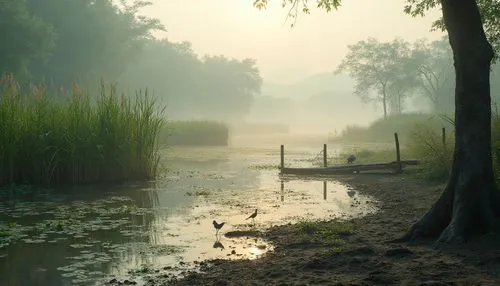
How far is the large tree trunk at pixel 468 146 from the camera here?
342 inches

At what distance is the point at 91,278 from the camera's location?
792 centimetres

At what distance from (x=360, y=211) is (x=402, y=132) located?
126 feet

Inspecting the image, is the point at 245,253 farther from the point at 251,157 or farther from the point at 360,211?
the point at 251,157

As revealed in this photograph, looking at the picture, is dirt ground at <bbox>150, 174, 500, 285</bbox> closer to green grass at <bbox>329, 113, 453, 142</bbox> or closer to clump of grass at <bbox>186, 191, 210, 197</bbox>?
clump of grass at <bbox>186, 191, 210, 197</bbox>

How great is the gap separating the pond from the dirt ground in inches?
24.6

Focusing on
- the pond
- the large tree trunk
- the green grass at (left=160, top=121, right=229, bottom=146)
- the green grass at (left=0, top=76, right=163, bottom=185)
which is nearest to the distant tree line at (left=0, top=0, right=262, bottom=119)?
the green grass at (left=0, top=76, right=163, bottom=185)

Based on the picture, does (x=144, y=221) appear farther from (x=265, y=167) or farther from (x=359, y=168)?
(x=265, y=167)

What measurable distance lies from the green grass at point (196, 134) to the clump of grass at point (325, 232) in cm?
3513

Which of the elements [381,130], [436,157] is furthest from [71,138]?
[381,130]

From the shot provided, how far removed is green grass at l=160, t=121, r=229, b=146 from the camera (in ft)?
152

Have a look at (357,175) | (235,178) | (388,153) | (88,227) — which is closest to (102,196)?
(88,227)

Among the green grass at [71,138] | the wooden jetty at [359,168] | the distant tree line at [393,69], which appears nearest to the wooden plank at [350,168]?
the wooden jetty at [359,168]

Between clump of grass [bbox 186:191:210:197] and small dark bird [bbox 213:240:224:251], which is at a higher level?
clump of grass [bbox 186:191:210:197]

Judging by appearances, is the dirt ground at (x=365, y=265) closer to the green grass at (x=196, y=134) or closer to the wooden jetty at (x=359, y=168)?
the wooden jetty at (x=359, y=168)
